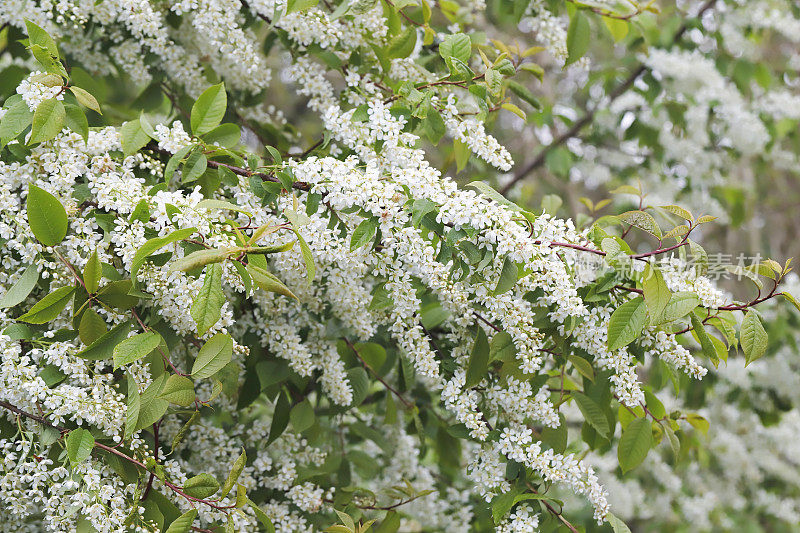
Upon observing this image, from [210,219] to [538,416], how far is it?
3.09 feet

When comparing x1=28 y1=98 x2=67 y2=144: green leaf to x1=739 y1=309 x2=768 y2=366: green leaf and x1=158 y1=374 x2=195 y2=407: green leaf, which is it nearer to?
x1=158 y1=374 x2=195 y2=407: green leaf

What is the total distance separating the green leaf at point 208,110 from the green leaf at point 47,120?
303mm

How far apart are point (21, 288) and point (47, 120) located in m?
0.38

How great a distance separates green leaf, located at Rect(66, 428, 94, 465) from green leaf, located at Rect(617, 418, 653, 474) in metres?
1.31

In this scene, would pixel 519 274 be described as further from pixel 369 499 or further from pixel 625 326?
pixel 369 499

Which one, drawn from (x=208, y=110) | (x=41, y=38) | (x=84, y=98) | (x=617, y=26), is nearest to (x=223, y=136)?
(x=208, y=110)

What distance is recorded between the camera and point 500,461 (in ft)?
6.12

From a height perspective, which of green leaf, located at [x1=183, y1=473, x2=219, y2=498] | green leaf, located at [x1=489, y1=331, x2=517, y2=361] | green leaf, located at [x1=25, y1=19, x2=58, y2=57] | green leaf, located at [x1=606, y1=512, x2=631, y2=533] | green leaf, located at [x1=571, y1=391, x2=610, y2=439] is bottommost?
green leaf, located at [x1=606, y1=512, x2=631, y2=533]

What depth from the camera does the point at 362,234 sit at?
1.58m

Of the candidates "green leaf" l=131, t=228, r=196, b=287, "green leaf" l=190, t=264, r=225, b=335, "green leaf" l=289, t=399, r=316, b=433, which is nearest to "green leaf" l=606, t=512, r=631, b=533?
"green leaf" l=289, t=399, r=316, b=433

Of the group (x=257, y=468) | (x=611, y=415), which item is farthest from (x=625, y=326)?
(x=257, y=468)

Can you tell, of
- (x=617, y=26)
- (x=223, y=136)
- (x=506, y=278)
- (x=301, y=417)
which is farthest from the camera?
(x=617, y=26)

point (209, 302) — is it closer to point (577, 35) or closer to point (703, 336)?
point (703, 336)

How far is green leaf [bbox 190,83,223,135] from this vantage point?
179cm
